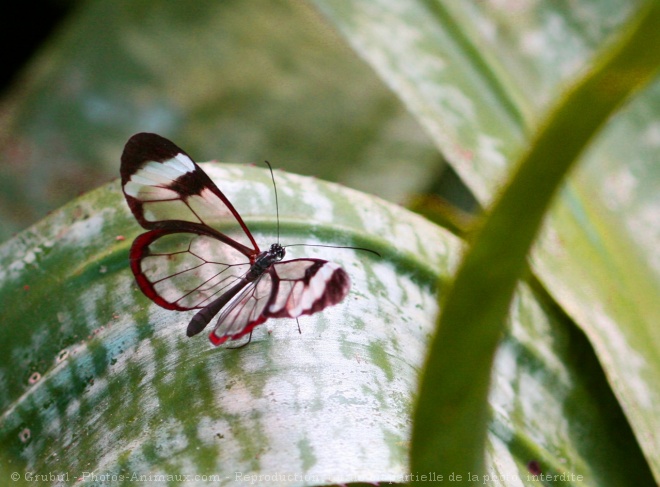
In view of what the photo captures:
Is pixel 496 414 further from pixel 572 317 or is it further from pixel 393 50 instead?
pixel 393 50

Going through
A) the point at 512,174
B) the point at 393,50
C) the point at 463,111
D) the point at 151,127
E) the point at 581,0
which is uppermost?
the point at 151,127

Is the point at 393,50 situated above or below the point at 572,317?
above

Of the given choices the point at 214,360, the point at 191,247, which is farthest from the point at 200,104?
the point at 214,360

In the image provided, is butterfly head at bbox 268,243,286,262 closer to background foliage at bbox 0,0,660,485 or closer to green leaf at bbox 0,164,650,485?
green leaf at bbox 0,164,650,485

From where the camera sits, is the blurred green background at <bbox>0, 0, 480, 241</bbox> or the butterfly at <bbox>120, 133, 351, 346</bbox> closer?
the butterfly at <bbox>120, 133, 351, 346</bbox>

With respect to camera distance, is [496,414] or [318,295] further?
[496,414]

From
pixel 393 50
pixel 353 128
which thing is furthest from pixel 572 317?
pixel 353 128

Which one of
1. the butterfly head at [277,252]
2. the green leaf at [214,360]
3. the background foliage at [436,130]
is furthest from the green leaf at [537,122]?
the butterfly head at [277,252]

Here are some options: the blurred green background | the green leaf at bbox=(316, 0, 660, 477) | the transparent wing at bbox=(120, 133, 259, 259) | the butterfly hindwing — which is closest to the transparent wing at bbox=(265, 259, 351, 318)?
the butterfly hindwing

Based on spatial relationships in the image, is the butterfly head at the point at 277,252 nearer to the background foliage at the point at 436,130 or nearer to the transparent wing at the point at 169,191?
the transparent wing at the point at 169,191
